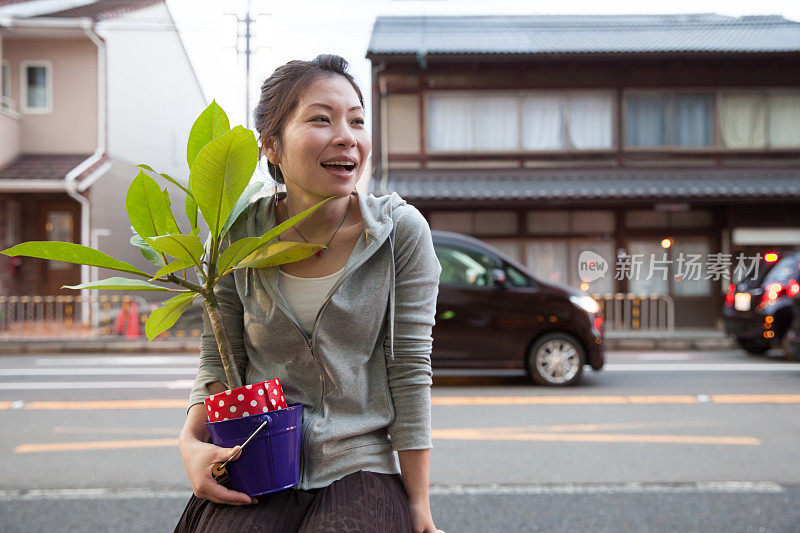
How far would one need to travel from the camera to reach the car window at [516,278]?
7438 mm

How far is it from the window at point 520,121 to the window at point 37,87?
7192 millimetres

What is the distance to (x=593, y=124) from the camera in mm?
13477

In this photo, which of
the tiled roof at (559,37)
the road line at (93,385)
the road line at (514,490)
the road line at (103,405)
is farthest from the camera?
the tiled roof at (559,37)

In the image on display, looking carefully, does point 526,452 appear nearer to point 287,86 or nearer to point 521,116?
point 287,86

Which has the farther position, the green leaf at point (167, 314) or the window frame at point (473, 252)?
the window frame at point (473, 252)

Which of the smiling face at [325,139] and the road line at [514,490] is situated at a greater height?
the smiling face at [325,139]

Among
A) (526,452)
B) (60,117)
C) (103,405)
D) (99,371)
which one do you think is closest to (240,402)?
(526,452)

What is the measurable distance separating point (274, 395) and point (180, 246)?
323mm

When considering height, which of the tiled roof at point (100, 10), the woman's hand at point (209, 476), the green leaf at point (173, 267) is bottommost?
the woman's hand at point (209, 476)

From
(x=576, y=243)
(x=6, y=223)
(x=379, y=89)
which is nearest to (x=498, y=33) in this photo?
(x=379, y=89)

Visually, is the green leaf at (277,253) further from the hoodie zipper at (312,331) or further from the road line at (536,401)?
the road line at (536,401)

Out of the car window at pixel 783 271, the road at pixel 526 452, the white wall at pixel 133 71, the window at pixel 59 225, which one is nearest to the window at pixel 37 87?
the white wall at pixel 133 71

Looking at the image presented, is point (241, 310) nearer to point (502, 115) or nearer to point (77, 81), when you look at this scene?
point (502, 115)

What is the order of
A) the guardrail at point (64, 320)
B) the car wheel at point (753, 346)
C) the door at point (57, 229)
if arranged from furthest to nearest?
the door at point (57, 229) → the guardrail at point (64, 320) → the car wheel at point (753, 346)
